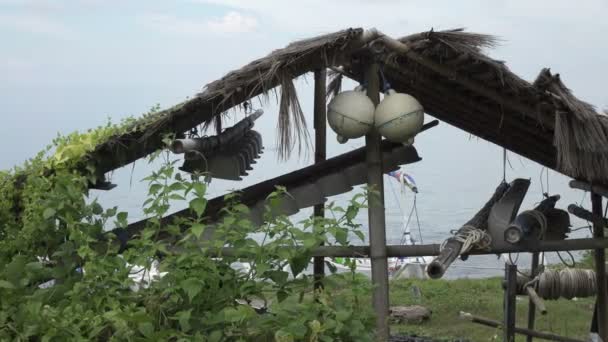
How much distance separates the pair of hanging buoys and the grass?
464 centimetres

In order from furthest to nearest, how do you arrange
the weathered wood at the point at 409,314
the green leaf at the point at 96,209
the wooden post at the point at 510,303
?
the weathered wood at the point at 409,314 → the wooden post at the point at 510,303 → the green leaf at the point at 96,209

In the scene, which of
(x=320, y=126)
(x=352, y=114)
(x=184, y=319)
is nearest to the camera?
(x=184, y=319)

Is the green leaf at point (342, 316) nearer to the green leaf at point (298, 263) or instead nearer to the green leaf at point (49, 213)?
the green leaf at point (298, 263)

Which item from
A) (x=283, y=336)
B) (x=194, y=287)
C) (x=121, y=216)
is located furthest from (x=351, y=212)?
(x=121, y=216)

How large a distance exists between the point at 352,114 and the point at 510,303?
276cm

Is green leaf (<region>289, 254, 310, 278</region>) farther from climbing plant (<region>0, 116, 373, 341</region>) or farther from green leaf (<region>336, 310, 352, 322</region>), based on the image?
green leaf (<region>336, 310, 352, 322</region>)

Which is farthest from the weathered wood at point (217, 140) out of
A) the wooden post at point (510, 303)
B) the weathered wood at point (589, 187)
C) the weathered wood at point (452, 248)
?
the weathered wood at point (589, 187)

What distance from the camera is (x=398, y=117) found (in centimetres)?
515

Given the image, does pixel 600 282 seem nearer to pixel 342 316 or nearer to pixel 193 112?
pixel 193 112

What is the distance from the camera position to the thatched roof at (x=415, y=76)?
5.01 metres

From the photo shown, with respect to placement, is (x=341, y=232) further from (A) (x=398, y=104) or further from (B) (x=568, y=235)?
(B) (x=568, y=235)

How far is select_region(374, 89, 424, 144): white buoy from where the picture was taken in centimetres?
516

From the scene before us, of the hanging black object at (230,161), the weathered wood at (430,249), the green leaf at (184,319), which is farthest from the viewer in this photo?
the hanging black object at (230,161)

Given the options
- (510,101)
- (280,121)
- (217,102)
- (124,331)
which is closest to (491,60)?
(510,101)
